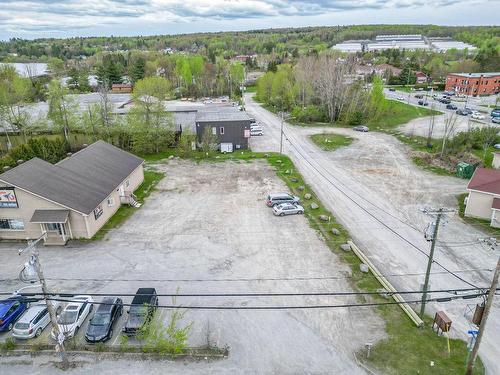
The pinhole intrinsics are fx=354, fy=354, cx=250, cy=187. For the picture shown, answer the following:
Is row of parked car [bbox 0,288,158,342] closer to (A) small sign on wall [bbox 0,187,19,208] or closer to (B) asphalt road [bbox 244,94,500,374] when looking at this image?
(A) small sign on wall [bbox 0,187,19,208]

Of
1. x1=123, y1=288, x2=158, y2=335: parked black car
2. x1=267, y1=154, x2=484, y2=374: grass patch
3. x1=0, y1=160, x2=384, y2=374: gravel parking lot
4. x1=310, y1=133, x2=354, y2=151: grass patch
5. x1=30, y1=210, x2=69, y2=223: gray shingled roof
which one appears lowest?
x1=310, y1=133, x2=354, y2=151: grass patch

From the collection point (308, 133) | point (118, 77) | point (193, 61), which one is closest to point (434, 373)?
point (308, 133)

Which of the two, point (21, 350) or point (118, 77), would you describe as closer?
point (21, 350)

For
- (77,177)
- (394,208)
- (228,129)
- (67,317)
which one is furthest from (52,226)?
(394,208)

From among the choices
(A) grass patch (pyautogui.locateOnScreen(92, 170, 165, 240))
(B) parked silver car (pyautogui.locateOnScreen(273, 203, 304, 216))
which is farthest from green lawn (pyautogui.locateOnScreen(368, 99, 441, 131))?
(A) grass patch (pyautogui.locateOnScreen(92, 170, 165, 240))

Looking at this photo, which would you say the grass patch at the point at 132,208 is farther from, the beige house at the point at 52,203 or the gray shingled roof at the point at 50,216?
the gray shingled roof at the point at 50,216

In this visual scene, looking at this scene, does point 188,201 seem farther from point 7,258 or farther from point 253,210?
point 7,258
